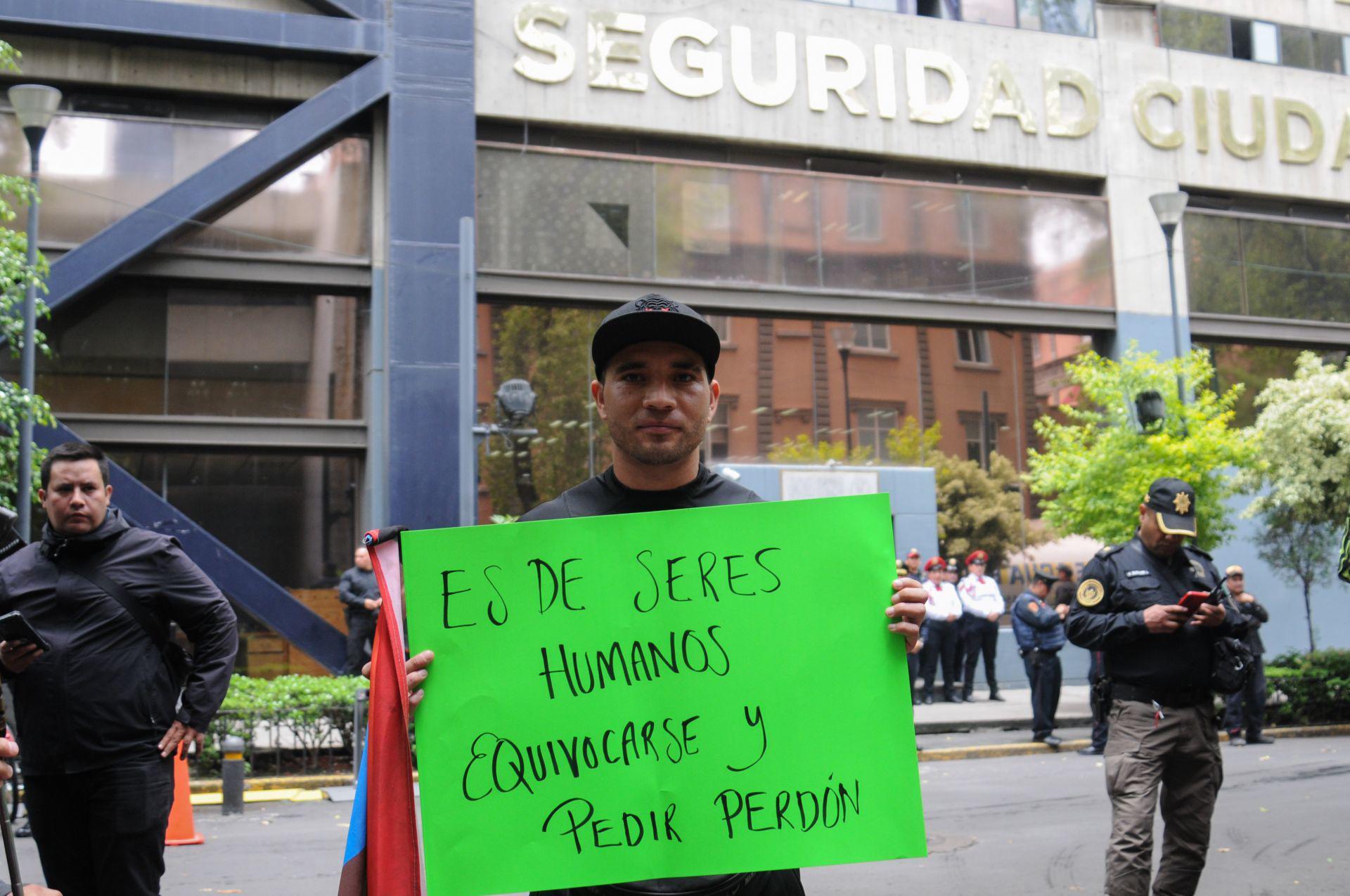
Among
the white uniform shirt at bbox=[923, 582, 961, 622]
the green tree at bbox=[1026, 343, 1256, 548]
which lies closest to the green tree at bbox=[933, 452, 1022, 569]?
the green tree at bbox=[1026, 343, 1256, 548]

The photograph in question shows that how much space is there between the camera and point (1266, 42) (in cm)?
2516

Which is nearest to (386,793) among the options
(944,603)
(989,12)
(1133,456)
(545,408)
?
(1133,456)

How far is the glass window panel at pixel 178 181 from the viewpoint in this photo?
18234 millimetres

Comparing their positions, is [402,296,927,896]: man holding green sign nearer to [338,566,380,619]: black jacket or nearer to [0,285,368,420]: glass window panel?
[338,566,380,619]: black jacket

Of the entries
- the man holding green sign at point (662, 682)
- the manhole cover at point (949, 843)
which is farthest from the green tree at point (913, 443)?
the man holding green sign at point (662, 682)

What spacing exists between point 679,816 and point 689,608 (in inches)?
17.5

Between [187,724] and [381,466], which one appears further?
[381,466]

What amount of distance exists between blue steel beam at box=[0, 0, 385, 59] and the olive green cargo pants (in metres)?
16.3

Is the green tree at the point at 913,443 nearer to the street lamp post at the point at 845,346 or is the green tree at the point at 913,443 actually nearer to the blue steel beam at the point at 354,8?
the street lamp post at the point at 845,346

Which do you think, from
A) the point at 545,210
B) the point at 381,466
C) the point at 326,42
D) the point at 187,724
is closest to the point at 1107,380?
the point at 545,210

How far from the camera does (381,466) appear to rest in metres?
18.9

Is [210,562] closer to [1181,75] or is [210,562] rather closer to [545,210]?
[545,210]

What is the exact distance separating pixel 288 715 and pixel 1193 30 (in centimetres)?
1998

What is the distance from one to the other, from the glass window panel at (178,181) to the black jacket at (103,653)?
14728mm
